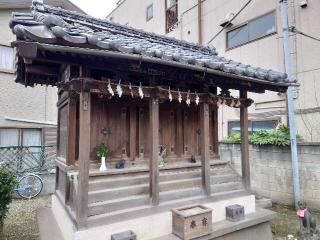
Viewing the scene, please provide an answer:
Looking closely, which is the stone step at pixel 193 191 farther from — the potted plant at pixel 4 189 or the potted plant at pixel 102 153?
the potted plant at pixel 4 189

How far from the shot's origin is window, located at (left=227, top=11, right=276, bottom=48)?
33.9 feet

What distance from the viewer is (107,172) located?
4680mm

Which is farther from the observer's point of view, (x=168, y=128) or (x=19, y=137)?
(x=19, y=137)

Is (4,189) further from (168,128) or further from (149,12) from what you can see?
(149,12)

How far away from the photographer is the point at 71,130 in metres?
5.10

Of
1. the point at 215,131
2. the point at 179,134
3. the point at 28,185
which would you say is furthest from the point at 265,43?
the point at 28,185

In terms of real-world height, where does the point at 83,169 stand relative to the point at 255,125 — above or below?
below

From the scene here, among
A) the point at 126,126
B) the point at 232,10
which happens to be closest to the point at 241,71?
the point at 126,126

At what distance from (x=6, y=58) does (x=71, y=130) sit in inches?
347

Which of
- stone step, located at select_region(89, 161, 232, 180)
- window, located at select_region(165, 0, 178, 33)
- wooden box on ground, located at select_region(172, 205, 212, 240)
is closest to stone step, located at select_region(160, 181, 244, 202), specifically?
wooden box on ground, located at select_region(172, 205, 212, 240)

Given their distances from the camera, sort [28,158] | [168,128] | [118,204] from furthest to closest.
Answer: [28,158]
[168,128]
[118,204]

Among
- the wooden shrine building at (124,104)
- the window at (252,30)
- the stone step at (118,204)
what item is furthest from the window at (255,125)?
the stone step at (118,204)

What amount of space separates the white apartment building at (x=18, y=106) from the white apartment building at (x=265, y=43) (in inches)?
332

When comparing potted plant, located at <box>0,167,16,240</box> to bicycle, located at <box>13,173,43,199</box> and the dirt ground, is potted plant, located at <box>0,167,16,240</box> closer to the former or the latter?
the dirt ground
